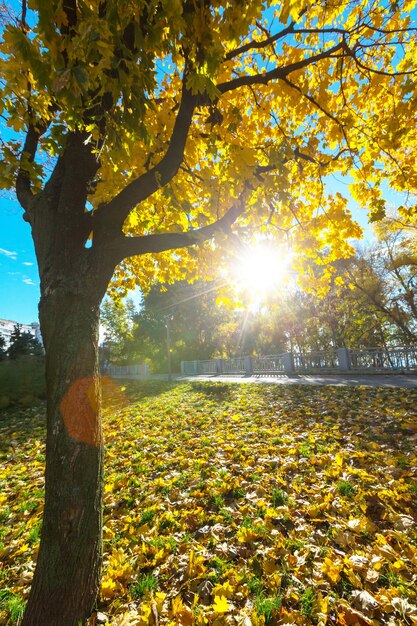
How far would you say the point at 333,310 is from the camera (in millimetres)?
31781

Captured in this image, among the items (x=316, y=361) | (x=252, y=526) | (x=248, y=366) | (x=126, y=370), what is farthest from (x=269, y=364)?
(x=126, y=370)

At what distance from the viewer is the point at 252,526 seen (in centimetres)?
288

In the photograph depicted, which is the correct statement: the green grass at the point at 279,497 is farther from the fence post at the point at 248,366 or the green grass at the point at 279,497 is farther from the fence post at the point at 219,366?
the fence post at the point at 219,366

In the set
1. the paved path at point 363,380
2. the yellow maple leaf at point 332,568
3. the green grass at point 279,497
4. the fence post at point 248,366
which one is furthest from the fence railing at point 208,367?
the yellow maple leaf at point 332,568

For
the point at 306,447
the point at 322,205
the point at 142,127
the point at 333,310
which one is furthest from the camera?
the point at 333,310

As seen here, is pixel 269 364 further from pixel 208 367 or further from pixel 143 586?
pixel 143 586

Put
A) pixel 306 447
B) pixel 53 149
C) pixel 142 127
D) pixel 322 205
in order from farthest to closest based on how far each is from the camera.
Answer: pixel 322 205 → pixel 306 447 → pixel 53 149 → pixel 142 127

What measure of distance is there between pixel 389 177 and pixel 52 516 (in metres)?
6.23

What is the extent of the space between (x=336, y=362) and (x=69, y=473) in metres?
18.2

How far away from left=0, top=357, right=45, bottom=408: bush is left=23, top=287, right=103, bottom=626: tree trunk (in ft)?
39.4

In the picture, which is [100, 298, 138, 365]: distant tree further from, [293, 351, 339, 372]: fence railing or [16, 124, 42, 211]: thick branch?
[16, 124, 42, 211]: thick branch

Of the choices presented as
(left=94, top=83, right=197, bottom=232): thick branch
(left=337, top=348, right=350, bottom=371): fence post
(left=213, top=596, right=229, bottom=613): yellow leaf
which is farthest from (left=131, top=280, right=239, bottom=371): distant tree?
(left=213, top=596, right=229, bottom=613): yellow leaf

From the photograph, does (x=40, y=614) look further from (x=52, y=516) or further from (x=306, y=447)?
(x=306, y=447)

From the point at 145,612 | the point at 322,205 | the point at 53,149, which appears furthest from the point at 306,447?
the point at 53,149
